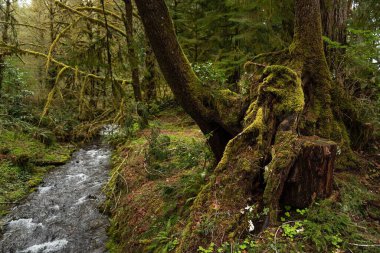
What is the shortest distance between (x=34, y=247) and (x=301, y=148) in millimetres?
5362

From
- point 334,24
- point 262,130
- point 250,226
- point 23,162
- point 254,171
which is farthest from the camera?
point 23,162

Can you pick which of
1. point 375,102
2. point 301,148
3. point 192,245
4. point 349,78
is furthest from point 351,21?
point 192,245

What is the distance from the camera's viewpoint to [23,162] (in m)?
9.48

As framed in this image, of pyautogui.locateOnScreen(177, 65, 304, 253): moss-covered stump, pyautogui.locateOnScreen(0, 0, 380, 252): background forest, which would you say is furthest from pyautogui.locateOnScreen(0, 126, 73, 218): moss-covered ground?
pyautogui.locateOnScreen(177, 65, 304, 253): moss-covered stump

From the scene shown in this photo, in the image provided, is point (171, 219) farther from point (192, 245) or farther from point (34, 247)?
point (34, 247)

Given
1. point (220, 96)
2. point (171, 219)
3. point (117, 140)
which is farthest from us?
point (117, 140)

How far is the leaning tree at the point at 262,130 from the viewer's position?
133 inches

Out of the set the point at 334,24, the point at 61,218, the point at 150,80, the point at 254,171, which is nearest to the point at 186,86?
the point at 254,171

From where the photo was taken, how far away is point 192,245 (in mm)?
3279

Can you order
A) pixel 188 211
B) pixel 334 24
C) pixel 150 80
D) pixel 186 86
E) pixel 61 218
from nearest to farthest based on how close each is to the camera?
pixel 188 211, pixel 186 86, pixel 334 24, pixel 61 218, pixel 150 80

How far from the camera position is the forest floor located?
9.98 feet

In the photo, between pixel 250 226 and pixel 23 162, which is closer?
pixel 250 226

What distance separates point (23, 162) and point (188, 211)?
7.80m

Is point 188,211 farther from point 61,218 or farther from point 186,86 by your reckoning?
point 61,218
